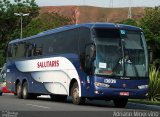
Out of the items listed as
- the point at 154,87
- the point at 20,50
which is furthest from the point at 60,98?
the point at 154,87

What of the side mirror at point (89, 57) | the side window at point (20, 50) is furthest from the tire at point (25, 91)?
the side mirror at point (89, 57)

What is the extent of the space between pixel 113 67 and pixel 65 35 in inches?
163

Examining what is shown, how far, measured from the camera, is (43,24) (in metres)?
83.8

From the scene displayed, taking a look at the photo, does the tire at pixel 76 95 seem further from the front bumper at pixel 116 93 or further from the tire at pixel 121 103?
the tire at pixel 121 103

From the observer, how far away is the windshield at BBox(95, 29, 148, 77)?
22953 millimetres

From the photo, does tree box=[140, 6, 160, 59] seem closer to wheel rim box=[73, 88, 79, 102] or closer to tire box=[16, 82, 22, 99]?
tire box=[16, 82, 22, 99]

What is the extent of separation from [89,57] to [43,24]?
60978 millimetres

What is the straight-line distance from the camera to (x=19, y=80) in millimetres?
32844

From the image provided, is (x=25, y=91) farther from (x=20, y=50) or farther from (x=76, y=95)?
(x=76, y=95)

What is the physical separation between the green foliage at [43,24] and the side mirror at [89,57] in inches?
2155

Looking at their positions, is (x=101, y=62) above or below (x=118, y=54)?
below

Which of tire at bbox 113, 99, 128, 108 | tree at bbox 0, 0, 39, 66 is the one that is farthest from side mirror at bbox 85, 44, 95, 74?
tree at bbox 0, 0, 39, 66

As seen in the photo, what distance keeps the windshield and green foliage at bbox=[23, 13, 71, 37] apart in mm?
54864

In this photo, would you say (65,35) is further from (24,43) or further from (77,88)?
(24,43)
